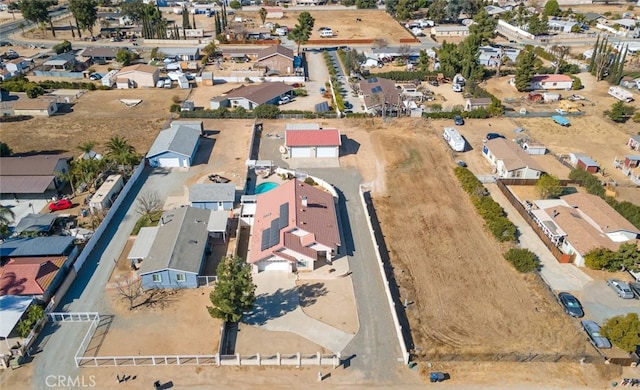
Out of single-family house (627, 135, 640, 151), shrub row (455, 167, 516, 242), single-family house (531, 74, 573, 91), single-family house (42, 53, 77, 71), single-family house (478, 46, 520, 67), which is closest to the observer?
shrub row (455, 167, 516, 242)

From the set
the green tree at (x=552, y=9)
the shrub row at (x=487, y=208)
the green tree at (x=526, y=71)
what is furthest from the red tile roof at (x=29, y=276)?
the green tree at (x=552, y=9)

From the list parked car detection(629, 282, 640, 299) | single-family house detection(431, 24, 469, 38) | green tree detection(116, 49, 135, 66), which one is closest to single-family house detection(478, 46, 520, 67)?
single-family house detection(431, 24, 469, 38)

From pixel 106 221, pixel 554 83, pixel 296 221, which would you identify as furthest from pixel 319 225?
pixel 554 83

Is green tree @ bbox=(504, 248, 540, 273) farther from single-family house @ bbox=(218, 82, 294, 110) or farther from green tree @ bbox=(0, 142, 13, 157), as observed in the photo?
green tree @ bbox=(0, 142, 13, 157)

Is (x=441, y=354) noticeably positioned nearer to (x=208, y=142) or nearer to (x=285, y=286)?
(x=285, y=286)

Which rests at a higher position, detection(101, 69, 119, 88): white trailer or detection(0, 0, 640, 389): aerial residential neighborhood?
detection(101, 69, 119, 88): white trailer

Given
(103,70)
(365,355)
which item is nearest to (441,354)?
(365,355)

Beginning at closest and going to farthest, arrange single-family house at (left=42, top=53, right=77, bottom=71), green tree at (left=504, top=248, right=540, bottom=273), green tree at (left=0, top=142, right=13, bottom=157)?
green tree at (left=504, top=248, right=540, bottom=273)
green tree at (left=0, top=142, right=13, bottom=157)
single-family house at (left=42, top=53, right=77, bottom=71)
